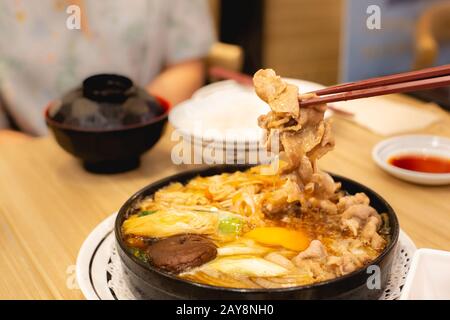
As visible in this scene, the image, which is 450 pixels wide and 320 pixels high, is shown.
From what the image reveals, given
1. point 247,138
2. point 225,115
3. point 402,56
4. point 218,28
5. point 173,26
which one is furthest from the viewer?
point 218,28

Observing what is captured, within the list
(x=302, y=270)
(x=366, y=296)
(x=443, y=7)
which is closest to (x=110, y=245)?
(x=302, y=270)

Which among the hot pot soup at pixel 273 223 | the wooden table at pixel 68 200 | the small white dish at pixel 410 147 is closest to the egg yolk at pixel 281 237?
the hot pot soup at pixel 273 223

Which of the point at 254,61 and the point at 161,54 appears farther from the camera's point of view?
the point at 254,61

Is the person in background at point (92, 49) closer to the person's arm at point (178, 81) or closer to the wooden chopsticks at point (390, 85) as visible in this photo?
the person's arm at point (178, 81)

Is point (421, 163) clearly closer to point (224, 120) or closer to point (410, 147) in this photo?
point (410, 147)

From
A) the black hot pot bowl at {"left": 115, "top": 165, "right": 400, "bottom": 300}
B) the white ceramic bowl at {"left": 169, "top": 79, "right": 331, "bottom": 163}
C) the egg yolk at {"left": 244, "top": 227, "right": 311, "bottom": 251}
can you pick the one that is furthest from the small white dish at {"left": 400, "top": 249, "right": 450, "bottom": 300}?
the white ceramic bowl at {"left": 169, "top": 79, "right": 331, "bottom": 163}
